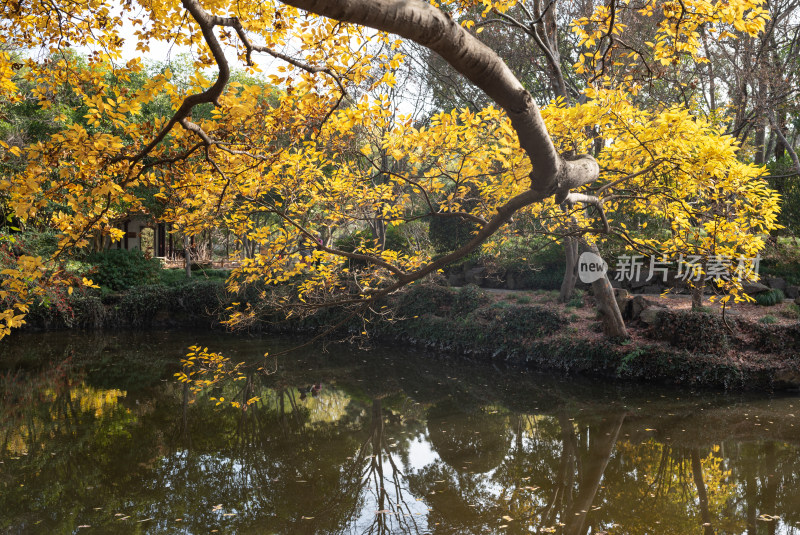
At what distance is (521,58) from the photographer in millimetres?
11281

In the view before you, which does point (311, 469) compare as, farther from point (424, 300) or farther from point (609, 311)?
point (424, 300)

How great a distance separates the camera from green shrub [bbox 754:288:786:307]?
967 centimetres

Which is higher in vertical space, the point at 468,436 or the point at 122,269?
the point at 122,269

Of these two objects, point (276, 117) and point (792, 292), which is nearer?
point (276, 117)

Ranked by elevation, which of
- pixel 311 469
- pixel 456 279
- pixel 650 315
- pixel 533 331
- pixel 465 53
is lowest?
pixel 311 469

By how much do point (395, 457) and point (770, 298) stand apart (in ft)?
25.4

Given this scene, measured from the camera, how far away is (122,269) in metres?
15.6

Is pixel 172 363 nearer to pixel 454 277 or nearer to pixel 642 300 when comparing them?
pixel 454 277

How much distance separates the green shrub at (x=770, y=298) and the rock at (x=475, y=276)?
21.5 feet

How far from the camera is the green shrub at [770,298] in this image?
381 inches

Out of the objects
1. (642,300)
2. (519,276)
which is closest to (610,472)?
(642,300)

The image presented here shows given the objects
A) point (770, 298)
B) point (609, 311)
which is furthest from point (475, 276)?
point (770, 298)

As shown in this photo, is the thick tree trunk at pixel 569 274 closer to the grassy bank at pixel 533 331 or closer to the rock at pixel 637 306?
the grassy bank at pixel 533 331

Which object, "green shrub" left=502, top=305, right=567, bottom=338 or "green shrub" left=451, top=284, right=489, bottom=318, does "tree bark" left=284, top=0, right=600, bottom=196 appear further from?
"green shrub" left=451, top=284, right=489, bottom=318
